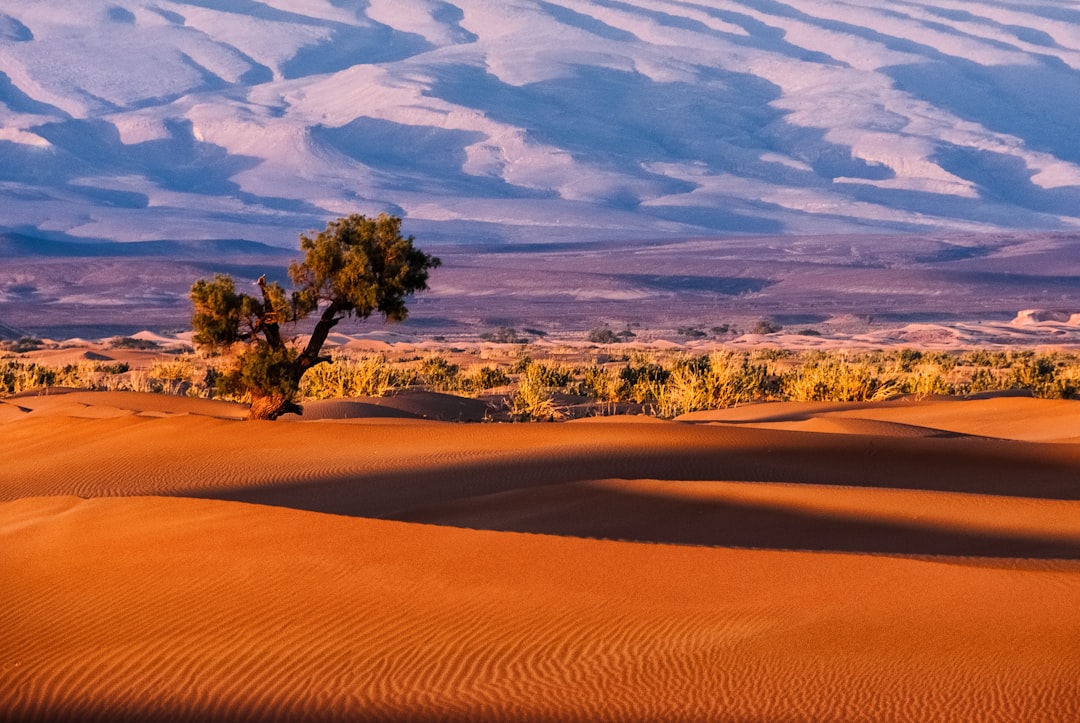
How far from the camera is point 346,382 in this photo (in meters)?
22.0

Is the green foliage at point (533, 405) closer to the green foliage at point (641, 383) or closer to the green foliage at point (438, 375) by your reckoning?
the green foliage at point (641, 383)

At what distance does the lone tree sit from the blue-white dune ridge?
423 feet

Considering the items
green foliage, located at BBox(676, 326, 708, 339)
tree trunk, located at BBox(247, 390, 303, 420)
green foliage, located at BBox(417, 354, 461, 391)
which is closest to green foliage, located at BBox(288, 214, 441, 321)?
tree trunk, located at BBox(247, 390, 303, 420)

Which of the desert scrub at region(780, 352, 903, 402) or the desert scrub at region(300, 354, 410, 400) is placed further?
the desert scrub at region(300, 354, 410, 400)

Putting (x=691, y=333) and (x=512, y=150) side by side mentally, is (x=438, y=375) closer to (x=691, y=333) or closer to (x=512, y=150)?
(x=691, y=333)

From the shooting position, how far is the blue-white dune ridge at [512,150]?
15425 cm

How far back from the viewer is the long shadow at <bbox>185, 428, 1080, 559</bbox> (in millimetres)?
7812

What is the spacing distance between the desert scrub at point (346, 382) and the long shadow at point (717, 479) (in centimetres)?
1000

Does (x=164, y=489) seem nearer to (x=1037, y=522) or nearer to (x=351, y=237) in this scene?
(x=351, y=237)

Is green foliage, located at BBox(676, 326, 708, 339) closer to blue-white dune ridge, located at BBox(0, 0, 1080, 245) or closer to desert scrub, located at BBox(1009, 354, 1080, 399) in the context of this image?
desert scrub, located at BBox(1009, 354, 1080, 399)

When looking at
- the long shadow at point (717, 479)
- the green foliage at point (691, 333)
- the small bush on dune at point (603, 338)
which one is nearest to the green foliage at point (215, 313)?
the long shadow at point (717, 479)

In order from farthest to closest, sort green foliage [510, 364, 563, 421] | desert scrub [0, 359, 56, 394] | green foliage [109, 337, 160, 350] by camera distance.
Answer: green foliage [109, 337, 160, 350], desert scrub [0, 359, 56, 394], green foliage [510, 364, 563, 421]

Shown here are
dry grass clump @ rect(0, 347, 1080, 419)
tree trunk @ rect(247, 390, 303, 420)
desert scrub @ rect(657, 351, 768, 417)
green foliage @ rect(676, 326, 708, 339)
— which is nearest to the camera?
tree trunk @ rect(247, 390, 303, 420)

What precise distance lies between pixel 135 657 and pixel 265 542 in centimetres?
183
